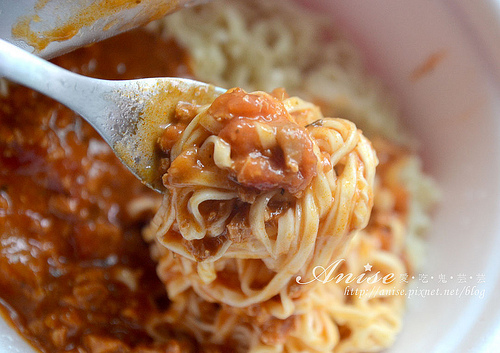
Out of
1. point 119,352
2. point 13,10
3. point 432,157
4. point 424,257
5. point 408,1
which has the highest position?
point 408,1

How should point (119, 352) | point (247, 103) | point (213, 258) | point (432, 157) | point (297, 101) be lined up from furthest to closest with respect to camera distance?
point (432, 157), point (119, 352), point (297, 101), point (213, 258), point (247, 103)

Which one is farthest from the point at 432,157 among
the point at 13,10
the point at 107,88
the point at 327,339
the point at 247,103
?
the point at 13,10

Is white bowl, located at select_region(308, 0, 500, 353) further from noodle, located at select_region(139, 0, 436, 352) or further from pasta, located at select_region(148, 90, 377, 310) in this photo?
pasta, located at select_region(148, 90, 377, 310)

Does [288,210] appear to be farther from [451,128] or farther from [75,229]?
[451,128]

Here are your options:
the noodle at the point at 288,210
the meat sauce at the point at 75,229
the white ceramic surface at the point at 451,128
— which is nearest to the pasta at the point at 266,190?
the noodle at the point at 288,210

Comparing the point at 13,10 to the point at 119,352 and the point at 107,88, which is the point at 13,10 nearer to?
the point at 107,88

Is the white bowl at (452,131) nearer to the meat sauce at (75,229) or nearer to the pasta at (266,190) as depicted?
the pasta at (266,190)

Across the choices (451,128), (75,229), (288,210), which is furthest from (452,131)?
(75,229)

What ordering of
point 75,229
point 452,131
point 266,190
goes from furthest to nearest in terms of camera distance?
point 452,131 < point 75,229 < point 266,190
